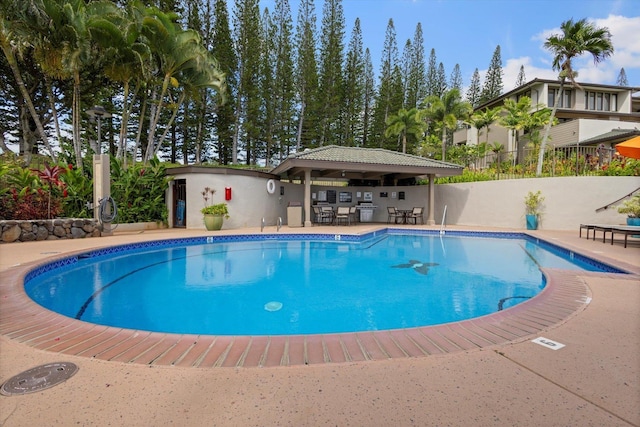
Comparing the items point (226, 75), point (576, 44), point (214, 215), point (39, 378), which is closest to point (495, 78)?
point (576, 44)

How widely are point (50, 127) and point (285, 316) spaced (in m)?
25.8

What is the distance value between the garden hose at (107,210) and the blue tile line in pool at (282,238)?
2396 millimetres

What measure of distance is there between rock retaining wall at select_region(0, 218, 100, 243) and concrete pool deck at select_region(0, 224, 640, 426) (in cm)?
797

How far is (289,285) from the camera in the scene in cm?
573

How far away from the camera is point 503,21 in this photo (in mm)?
11383

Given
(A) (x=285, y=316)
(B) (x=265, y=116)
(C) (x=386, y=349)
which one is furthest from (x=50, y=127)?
(C) (x=386, y=349)

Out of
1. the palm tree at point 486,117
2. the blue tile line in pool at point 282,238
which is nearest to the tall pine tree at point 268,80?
the palm tree at point 486,117

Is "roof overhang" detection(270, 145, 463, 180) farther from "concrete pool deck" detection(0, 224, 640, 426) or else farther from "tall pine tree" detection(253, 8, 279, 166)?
"tall pine tree" detection(253, 8, 279, 166)

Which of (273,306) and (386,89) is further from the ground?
(386,89)

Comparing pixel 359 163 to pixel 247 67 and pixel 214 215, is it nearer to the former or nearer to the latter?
pixel 214 215

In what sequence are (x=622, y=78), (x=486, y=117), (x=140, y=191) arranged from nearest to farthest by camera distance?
(x=140, y=191) < (x=486, y=117) < (x=622, y=78)

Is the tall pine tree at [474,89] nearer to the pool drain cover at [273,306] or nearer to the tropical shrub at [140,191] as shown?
the tropical shrub at [140,191]

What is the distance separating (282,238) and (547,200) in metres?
10.5

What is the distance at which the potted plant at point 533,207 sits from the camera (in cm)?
1232
